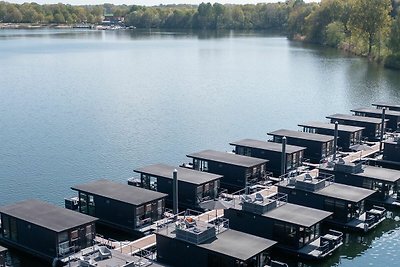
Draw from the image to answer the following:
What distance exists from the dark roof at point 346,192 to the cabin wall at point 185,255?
12.7 m

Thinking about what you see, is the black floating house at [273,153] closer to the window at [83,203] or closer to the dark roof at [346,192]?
the dark roof at [346,192]

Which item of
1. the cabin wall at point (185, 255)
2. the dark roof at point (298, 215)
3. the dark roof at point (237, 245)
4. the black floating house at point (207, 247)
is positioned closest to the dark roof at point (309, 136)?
the dark roof at point (298, 215)

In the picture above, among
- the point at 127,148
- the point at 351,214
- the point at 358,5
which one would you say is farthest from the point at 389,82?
the point at 351,214

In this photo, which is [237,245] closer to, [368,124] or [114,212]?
[114,212]

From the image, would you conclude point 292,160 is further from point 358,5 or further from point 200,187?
point 358,5

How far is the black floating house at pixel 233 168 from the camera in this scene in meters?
46.5

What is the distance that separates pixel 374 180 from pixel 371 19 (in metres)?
105

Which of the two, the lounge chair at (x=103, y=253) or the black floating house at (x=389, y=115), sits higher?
the black floating house at (x=389, y=115)

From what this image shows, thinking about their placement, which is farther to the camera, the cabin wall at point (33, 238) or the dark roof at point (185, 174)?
the dark roof at point (185, 174)

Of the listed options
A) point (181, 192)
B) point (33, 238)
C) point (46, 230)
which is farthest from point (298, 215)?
point (33, 238)

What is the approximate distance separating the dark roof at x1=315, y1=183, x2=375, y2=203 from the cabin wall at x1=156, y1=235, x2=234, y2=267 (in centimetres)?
1267

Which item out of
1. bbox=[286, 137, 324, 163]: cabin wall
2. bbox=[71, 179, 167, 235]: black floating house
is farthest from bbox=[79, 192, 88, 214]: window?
bbox=[286, 137, 324, 163]: cabin wall

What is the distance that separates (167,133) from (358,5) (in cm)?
9242

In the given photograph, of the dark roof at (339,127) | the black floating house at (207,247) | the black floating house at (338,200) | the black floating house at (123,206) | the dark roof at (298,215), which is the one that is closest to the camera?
the black floating house at (207,247)
